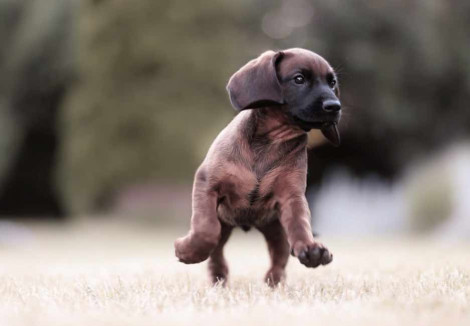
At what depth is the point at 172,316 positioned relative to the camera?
9.32 feet

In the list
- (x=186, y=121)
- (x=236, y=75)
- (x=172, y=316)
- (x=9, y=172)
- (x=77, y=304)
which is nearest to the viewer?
(x=172, y=316)

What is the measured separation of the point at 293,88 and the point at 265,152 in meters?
0.37

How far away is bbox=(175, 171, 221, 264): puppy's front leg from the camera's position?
3.69m

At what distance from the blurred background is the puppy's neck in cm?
1321

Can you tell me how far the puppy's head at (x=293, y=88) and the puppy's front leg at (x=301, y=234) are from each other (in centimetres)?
43

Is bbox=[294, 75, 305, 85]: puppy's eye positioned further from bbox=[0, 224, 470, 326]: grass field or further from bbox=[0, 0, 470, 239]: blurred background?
bbox=[0, 0, 470, 239]: blurred background

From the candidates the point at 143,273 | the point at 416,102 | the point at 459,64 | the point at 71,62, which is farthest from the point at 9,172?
the point at 143,273

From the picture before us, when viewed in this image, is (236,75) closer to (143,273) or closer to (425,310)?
(425,310)

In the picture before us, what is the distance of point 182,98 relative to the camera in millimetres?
19891

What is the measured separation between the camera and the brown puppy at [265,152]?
148 inches

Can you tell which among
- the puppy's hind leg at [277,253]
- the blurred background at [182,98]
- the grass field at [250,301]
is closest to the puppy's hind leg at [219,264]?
the grass field at [250,301]

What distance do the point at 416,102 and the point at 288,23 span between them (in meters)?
4.48

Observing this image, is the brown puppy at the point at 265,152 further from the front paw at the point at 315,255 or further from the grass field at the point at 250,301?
the grass field at the point at 250,301

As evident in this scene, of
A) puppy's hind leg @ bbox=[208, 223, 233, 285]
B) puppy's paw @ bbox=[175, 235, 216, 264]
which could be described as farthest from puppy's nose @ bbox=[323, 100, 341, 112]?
puppy's hind leg @ bbox=[208, 223, 233, 285]
